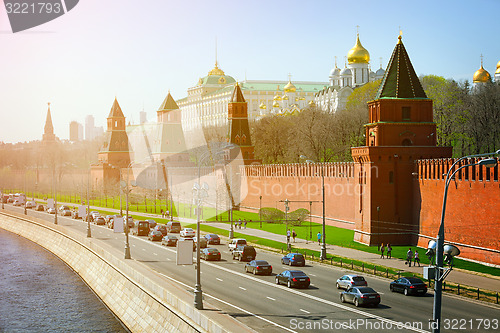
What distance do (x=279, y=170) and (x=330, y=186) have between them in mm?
13591

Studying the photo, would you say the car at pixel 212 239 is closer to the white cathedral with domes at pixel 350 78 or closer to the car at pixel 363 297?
the car at pixel 363 297

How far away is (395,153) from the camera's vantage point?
163 feet

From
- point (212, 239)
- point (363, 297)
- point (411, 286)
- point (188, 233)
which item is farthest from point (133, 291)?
point (188, 233)

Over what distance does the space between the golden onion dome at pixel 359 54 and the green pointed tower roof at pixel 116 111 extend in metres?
47.9

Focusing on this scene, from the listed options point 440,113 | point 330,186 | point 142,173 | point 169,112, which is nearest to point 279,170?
point 330,186

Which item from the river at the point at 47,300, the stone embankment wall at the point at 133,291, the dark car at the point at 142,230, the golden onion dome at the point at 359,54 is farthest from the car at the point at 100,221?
the golden onion dome at the point at 359,54

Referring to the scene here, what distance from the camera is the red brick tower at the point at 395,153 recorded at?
49.7 metres

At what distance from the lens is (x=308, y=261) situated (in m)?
43.2

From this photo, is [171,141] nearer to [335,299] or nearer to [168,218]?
[168,218]

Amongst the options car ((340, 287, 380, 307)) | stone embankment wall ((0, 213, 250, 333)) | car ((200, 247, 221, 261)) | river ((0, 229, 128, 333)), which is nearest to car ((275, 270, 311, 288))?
car ((340, 287, 380, 307))

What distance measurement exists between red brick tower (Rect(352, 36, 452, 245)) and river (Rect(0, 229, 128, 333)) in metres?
21.8

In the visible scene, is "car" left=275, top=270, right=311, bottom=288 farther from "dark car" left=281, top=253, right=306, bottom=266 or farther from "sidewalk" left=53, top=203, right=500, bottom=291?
"sidewalk" left=53, top=203, right=500, bottom=291

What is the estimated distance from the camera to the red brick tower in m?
49.7

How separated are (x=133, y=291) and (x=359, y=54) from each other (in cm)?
9714
